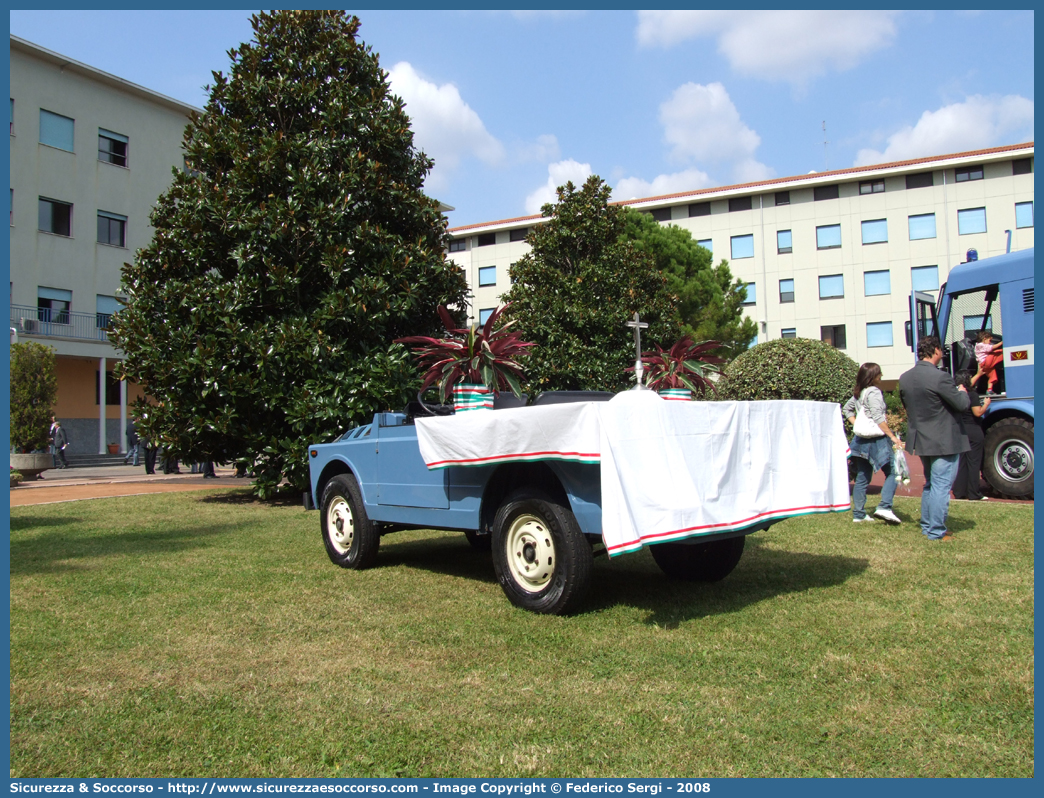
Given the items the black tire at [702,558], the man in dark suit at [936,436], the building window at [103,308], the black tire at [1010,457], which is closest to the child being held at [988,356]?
the black tire at [1010,457]

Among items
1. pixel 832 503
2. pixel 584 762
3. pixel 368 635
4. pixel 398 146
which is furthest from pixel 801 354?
pixel 584 762

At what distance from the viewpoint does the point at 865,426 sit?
27.9 feet

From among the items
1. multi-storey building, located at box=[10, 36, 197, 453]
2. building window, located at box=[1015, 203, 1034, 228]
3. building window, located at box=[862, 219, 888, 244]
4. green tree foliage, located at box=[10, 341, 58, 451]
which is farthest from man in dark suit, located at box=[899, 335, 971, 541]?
building window, located at box=[1015, 203, 1034, 228]

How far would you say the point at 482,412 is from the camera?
530 cm

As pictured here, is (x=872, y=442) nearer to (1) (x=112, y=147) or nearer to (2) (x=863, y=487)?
(2) (x=863, y=487)

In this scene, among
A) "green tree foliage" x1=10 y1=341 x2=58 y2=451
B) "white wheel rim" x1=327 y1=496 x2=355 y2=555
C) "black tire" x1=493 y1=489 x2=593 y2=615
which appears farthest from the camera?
"green tree foliage" x1=10 y1=341 x2=58 y2=451

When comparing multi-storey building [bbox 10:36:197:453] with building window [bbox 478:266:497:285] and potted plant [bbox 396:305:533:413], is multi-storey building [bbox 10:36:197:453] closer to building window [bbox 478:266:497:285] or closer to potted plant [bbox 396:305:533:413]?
building window [bbox 478:266:497:285]

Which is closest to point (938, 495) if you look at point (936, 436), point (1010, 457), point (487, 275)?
point (936, 436)

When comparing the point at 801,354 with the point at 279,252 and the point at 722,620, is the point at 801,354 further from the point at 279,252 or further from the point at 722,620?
the point at 722,620

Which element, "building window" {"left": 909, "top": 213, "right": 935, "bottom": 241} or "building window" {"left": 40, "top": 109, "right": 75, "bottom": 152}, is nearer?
"building window" {"left": 40, "top": 109, "right": 75, "bottom": 152}

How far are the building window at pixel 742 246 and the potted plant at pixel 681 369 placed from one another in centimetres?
3972

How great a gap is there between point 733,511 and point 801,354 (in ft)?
30.8

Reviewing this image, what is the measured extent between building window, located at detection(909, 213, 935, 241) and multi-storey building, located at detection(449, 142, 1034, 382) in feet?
0.16

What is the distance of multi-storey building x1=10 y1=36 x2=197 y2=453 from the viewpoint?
98.5 ft
